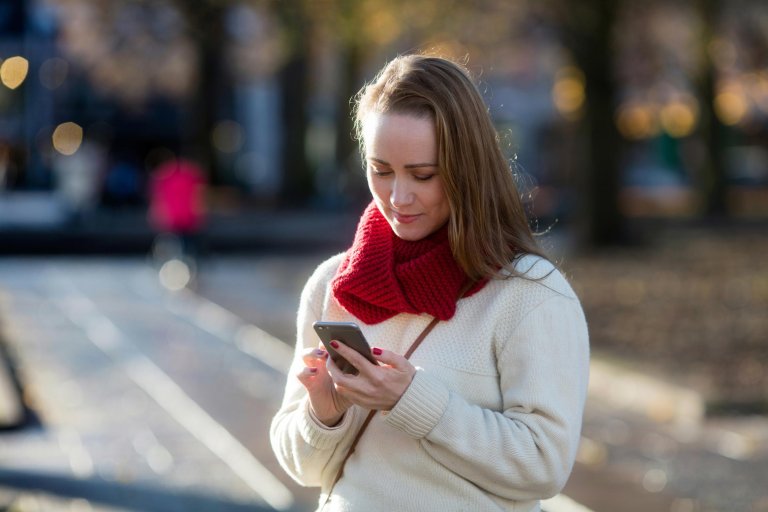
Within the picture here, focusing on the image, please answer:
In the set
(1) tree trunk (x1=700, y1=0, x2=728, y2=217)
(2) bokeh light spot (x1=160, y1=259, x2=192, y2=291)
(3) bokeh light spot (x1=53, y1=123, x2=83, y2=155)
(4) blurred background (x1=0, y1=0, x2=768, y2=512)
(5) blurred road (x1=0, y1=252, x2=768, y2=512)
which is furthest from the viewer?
(3) bokeh light spot (x1=53, y1=123, x2=83, y2=155)

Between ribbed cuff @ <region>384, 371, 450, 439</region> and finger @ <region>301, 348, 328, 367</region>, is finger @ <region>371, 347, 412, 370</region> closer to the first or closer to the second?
ribbed cuff @ <region>384, 371, 450, 439</region>

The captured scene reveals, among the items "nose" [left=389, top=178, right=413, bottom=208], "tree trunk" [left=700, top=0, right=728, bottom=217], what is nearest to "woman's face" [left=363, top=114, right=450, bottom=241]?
"nose" [left=389, top=178, right=413, bottom=208]

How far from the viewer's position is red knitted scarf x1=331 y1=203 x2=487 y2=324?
118 inches

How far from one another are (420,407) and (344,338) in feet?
0.69

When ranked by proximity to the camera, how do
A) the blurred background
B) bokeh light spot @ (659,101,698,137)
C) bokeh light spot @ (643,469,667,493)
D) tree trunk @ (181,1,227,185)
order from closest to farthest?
1. bokeh light spot @ (643,469,667,493)
2. the blurred background
3. tree trunk @ (181,1,227,185)
4. bokeh light spot @ (659,101,698,137)

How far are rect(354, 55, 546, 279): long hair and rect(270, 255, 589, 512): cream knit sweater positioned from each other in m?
0.08

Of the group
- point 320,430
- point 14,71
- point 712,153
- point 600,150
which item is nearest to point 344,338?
point 320,430

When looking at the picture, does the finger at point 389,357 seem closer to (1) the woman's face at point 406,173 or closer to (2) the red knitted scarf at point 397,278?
(2) the red knitted scarf at point 397,278

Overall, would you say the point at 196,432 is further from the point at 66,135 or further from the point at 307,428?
the point at 66,135

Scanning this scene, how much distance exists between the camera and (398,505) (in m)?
3.01

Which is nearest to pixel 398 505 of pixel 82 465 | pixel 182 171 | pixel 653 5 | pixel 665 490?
pixel 665 490

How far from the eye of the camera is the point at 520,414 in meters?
2.95

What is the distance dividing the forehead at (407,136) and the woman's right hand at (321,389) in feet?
1.49

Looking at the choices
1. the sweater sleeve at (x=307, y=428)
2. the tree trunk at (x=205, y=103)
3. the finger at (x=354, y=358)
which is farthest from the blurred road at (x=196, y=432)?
the tree trunk at (x=205, y=103)
